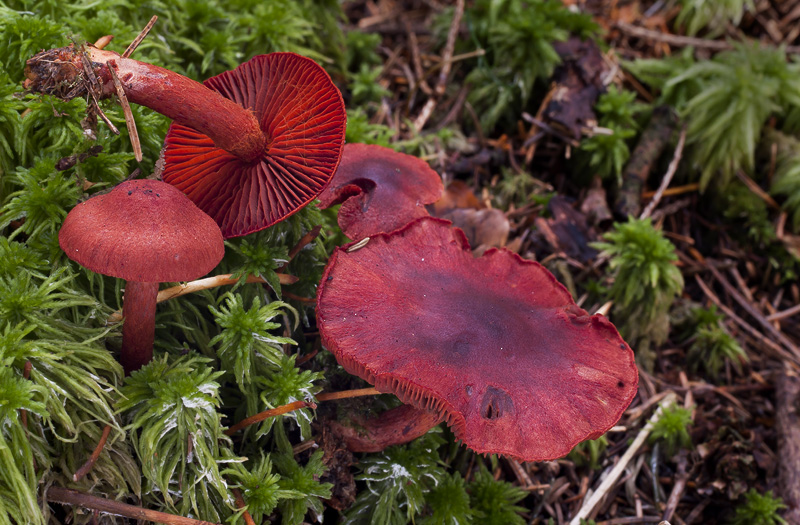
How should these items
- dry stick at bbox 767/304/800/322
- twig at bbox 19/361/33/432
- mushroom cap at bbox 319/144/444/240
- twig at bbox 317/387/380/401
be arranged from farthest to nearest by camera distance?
dry stick at bbox 767/304/800/322 → mushroom cap at bbox 319/144/444/240 → twig at bbox 317/387/380/401 → twig at bbox 19/361/33/432

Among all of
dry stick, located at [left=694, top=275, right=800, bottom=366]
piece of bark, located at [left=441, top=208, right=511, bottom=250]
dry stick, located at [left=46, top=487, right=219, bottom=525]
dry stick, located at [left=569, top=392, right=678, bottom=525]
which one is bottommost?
dry stick, located at [left=569, top=392, right=678, bottom=525]

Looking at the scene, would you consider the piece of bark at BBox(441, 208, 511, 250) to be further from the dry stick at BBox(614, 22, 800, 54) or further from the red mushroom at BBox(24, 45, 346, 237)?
the dry stick at BBox(614, 22, 800, 54)

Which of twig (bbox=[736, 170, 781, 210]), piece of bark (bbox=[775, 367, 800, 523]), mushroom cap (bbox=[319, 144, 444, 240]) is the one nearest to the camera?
mushroom cap (bbox=[319, 144, 444, 240])

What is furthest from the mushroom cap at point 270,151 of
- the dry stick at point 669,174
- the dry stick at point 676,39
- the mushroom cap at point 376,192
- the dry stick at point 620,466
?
the dry stick at point 676,39

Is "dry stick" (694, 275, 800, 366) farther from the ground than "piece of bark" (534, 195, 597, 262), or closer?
closer

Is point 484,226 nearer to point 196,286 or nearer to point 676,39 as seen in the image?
point 196,286

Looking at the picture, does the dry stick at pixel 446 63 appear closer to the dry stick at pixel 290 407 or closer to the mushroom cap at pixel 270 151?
the mushroom cap at pixel 270 151

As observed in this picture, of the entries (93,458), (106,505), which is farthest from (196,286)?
(106,505)

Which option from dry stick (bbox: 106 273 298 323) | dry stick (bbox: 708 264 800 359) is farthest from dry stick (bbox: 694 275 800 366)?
dry stick (bbox: 106 273 298 323)
